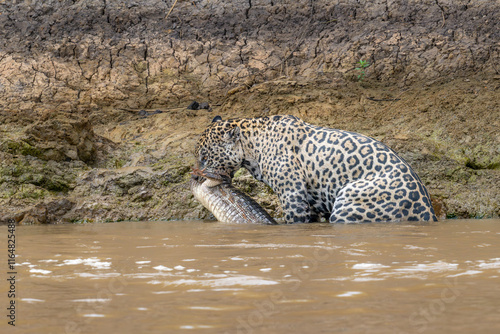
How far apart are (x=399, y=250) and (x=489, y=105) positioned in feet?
21.6

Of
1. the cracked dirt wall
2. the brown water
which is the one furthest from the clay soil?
the brown water

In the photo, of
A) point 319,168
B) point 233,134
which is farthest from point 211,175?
point 319,168

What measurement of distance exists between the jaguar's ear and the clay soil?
48.2 inches

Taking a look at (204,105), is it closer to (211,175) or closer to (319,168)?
(211,175)

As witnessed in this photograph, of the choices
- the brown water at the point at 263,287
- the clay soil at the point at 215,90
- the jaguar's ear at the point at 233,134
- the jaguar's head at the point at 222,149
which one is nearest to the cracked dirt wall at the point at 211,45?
the clay soil at the point at 215,90

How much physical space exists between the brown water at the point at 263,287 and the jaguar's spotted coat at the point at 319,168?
6.03 feet

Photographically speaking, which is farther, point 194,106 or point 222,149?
point 194,106

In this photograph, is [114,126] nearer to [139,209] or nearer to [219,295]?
[139,209]

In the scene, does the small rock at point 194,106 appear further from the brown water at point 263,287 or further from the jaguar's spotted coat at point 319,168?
the brown water at point 263,287

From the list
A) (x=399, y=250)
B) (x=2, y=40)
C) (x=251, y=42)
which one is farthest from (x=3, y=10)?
(x=399, y=250)

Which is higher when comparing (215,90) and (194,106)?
(215,90)

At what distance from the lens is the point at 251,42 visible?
11.1 metres

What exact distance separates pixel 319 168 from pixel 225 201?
3.43 feet

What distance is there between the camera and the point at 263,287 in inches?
86.8
